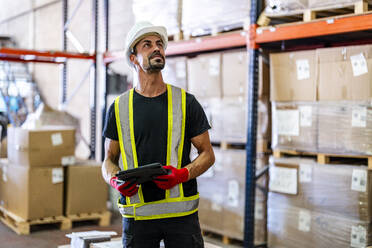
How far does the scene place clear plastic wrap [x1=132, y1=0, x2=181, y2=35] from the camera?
5.93m

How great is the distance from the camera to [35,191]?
626cm

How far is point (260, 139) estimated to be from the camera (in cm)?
534

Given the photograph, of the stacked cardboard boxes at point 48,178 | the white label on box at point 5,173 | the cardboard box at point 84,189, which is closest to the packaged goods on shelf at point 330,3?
the stacked cardboard boxes at point 48,178

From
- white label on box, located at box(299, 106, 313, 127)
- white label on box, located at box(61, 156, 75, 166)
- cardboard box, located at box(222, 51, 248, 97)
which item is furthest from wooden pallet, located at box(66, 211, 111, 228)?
white label on box, located at box(299, 106, 313, 127)

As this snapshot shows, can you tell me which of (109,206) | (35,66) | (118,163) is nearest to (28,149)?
(109,206)

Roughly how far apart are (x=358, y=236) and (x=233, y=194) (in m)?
1.59

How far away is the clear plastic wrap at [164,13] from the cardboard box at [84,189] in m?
2.16

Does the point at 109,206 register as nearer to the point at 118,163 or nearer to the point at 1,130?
the point at 1,130

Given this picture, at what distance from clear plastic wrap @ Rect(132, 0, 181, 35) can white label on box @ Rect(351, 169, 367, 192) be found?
9.14 ft

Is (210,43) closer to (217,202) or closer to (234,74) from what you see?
(234,74)

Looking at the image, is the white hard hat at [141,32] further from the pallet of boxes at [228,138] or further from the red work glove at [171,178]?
the pallet of boxes at [228,138]

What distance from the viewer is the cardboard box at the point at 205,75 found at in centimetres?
568

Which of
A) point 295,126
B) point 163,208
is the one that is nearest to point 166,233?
point 163,208

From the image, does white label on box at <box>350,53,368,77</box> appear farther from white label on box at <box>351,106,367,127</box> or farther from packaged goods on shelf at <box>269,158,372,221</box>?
packaged goods on shelf at <box>269,158,372,221</box>
